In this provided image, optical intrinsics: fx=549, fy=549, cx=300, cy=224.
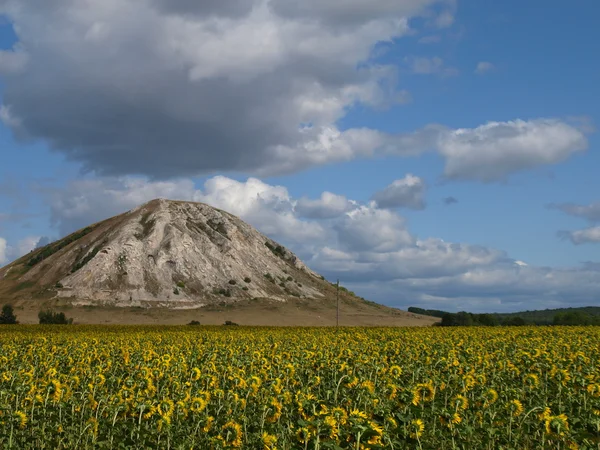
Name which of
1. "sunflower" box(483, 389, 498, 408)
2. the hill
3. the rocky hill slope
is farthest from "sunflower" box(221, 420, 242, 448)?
the rocky hill slope

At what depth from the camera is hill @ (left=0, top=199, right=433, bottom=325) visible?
402 feet

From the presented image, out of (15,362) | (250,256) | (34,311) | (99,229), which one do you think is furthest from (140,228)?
(15,362)

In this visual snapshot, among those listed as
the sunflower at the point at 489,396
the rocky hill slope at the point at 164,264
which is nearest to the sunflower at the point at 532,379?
the sunflower at the point at 489,396

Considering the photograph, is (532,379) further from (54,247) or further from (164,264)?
(54,247)

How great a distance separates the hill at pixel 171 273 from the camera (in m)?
122

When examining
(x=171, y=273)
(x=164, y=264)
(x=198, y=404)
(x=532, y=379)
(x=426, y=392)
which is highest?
(x=164, y=264)

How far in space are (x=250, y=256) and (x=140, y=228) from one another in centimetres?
3076

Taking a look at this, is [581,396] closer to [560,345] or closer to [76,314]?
[560,345]

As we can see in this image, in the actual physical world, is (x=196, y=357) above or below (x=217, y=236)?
below

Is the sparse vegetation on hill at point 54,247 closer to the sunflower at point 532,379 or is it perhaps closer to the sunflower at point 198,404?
the sunflower at point 198,404

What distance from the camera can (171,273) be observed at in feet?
440

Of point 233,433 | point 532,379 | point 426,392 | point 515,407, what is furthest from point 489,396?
point 233,433

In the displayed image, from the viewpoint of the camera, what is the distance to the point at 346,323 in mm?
124125

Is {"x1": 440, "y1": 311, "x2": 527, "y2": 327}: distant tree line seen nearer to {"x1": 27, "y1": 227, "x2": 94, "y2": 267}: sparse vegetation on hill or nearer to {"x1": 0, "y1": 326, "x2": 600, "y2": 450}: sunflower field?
{"x1": 0, "y1": 326, "x2": 600, "y2": 450}: sunflower field
